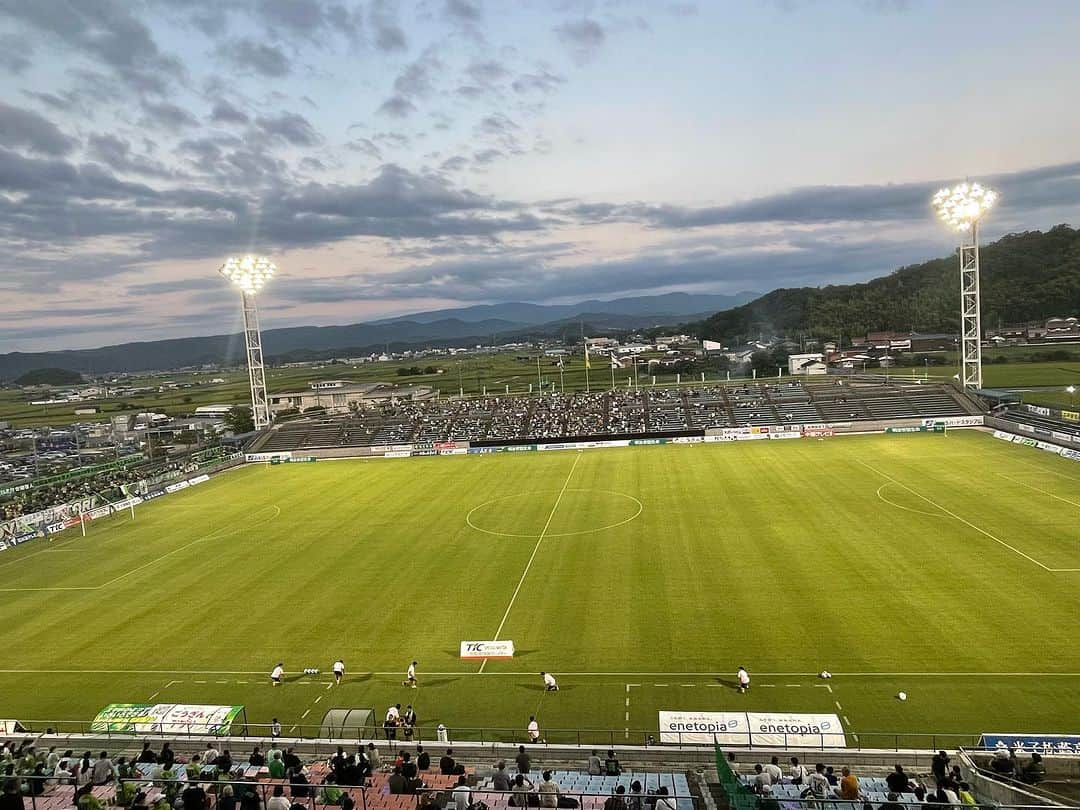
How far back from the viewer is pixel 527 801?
31.3 feet

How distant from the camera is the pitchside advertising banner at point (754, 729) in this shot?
13.9 meters

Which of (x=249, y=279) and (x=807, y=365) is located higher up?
(x=249, y=279)

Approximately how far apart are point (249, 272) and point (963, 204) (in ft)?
210

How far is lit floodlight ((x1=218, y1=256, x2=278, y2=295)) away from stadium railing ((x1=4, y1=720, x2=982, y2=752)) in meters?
53.4

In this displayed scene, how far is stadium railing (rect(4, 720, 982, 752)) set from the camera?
13844 mm

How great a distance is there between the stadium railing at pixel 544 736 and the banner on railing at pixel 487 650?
358 centimetres

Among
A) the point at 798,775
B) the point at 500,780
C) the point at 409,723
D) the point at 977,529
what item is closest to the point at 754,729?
the point at 798,775

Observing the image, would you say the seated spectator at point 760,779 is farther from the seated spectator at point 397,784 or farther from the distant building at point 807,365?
the distant building at point 807,365

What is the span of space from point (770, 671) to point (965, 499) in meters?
21.8

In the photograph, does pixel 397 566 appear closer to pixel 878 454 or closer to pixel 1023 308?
pixel 878 454

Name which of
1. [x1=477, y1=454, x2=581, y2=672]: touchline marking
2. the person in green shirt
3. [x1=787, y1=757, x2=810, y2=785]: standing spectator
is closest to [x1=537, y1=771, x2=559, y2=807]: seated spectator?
[x1=787, y1=757, x2=810, y2=785]: standing spectator

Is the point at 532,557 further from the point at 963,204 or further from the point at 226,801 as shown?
the point at 963,204

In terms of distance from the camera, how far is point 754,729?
14.1 meters

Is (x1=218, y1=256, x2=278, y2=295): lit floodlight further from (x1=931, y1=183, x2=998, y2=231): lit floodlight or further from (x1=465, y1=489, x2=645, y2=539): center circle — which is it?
(x1=931, y1=183, x2=998, y2=231): lit floodlight
